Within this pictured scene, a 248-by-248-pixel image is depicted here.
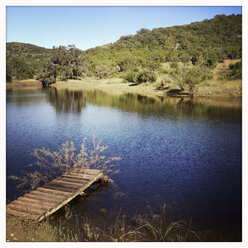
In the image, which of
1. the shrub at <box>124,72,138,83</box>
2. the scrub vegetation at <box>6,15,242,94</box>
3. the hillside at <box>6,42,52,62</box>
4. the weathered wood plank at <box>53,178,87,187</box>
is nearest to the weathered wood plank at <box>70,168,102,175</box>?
the weathered wood plank at <box>53,178,87,187</box>

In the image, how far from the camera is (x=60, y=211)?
32.4 feet

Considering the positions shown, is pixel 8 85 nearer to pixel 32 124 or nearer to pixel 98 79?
pixel 98 79

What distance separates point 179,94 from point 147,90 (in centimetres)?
1014

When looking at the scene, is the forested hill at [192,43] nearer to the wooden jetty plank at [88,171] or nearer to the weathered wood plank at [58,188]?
the wooden jetty plank at [88,171]

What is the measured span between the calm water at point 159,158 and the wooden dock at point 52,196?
725mm

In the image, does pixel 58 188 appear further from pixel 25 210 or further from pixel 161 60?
pixel 161 60

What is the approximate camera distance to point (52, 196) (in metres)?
9.66

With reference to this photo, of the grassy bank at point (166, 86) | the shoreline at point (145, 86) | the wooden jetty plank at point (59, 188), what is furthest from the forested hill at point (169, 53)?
the wooden jetty plank at point (59, 188)

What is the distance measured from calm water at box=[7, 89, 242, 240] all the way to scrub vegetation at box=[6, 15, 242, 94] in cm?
2267

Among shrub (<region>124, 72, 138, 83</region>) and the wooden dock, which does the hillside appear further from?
the wooden dock

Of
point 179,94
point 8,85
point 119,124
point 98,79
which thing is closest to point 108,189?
point 119,124

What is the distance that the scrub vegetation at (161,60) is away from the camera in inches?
2232

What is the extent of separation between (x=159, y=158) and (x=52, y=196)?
7.54 meters

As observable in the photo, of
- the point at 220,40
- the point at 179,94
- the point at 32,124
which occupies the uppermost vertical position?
the point at 220,40
